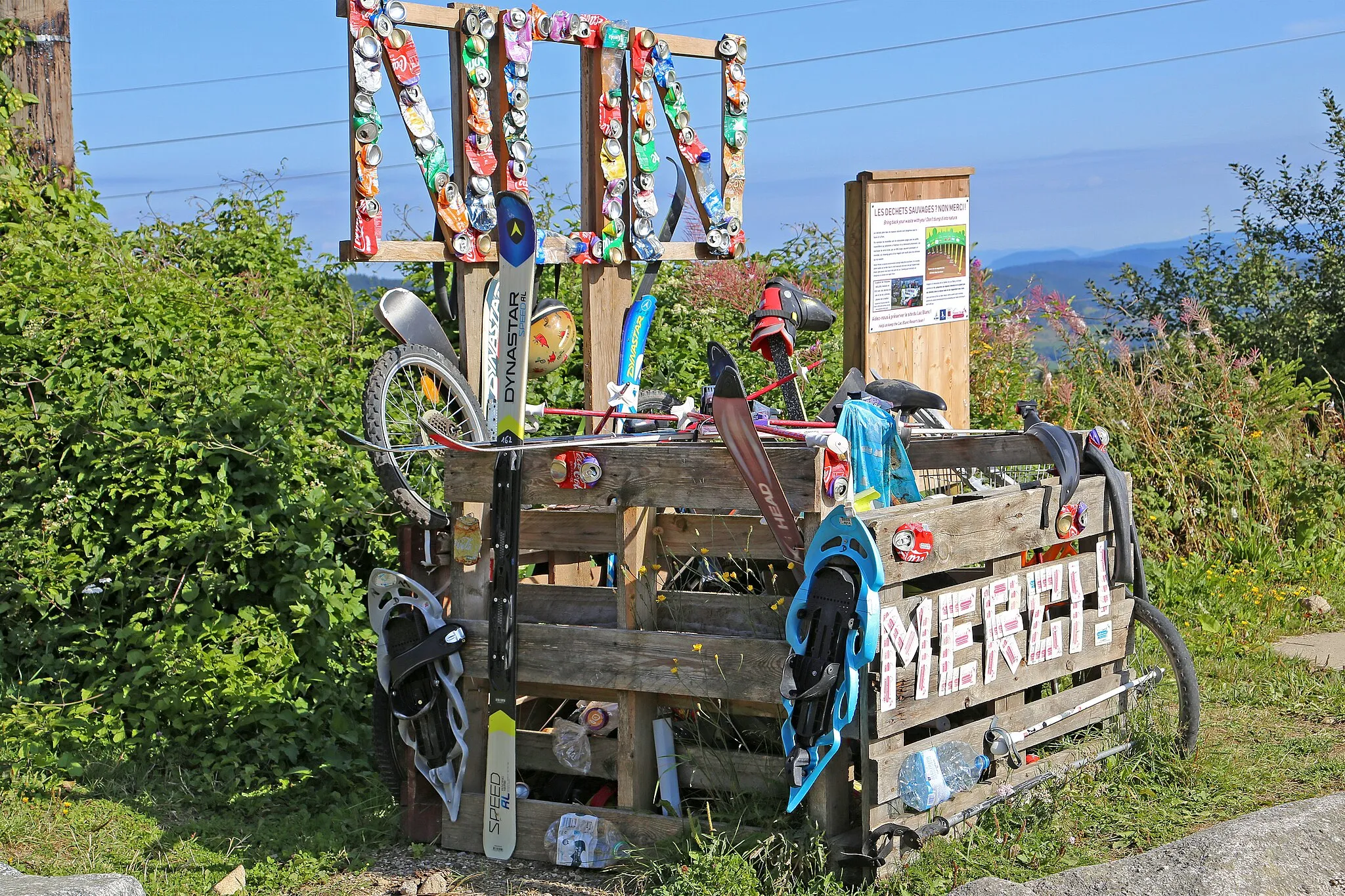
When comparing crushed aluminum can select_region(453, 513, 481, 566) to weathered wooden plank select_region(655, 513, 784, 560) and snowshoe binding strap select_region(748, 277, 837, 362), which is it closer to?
weathered wooden plank select_region(655, 513, 784, 560)

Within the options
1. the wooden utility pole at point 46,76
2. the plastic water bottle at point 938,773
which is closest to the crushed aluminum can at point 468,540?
the plastic water bottle at point 938,773

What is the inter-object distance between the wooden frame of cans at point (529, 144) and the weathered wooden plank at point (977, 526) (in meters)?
2.42

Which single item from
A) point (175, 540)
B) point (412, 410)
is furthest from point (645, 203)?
point (175, 540)

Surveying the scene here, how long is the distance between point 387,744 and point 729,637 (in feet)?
4.80

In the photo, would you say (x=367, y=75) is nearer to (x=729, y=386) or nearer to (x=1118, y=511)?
(x=729, y=386)

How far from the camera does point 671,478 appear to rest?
418 centimetres

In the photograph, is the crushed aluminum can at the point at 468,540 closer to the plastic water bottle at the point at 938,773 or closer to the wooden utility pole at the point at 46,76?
the plastic water bottle at the point at 938,773

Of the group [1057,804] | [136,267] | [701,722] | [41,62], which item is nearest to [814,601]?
[701,722]

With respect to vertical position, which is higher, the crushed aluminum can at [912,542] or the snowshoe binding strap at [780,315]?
the snowshoe binding strap at [780,315]

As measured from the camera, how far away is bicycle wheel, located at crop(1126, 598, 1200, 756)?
5.04 meters

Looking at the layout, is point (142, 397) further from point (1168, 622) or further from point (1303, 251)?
point (1303, 251)

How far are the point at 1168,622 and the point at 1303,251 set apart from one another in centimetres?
830

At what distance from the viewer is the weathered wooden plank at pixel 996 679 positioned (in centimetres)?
403

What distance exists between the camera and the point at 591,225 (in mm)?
6551
